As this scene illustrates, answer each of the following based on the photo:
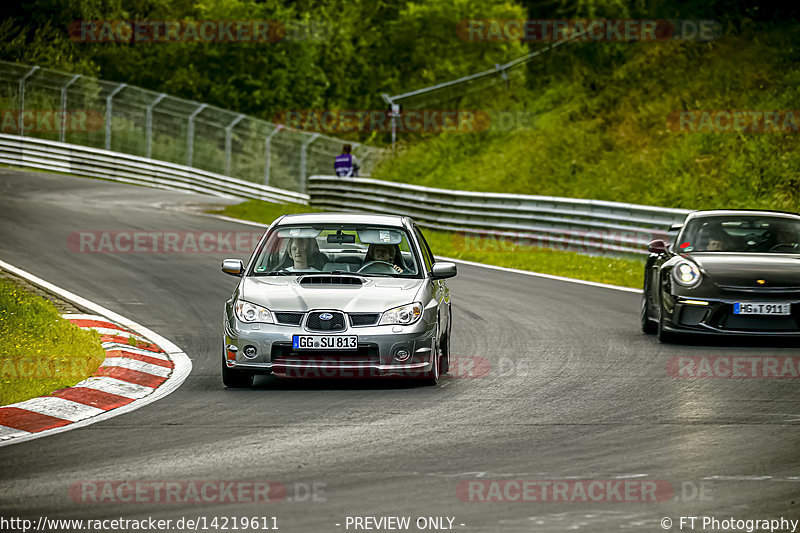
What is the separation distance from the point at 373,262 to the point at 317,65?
47641 mm

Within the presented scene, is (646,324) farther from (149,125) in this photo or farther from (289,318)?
(149,125)

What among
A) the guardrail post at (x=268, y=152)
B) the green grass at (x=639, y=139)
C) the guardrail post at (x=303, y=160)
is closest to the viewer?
the green grass at (x=639, y=139)

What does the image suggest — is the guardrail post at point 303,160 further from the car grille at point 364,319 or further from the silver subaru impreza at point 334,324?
the car grille at point 364,319

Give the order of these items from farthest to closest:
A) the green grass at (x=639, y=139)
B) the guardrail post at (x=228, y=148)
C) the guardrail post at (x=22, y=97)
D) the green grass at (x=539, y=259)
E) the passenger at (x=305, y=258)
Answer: the guardrail post at (x=22, y=97) → the guardrail post at (x=228, y=148) → the green grass at (x=639, y=139) → the green grass at (x=539, y=259) → the passenger at (x=305, y=258)

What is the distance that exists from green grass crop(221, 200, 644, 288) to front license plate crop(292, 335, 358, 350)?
1018 centimetres

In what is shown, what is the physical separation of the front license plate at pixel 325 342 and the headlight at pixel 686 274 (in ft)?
14.4

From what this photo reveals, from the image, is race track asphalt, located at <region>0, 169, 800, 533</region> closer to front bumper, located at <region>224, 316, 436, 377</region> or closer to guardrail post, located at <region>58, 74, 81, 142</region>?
front bumper, located at <region>224, 316, 436, 377</region>

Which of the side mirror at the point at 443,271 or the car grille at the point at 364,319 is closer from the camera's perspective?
the car grille at the point at 364,319

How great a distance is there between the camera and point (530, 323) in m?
14.7

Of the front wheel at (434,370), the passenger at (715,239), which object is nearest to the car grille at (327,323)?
the front wheel at (434,370)

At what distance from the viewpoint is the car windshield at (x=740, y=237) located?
13.8 metres

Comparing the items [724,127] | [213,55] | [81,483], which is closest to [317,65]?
[213,55]

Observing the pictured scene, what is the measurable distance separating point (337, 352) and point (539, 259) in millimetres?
13593

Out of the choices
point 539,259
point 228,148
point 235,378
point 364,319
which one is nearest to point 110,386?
point 235,378
